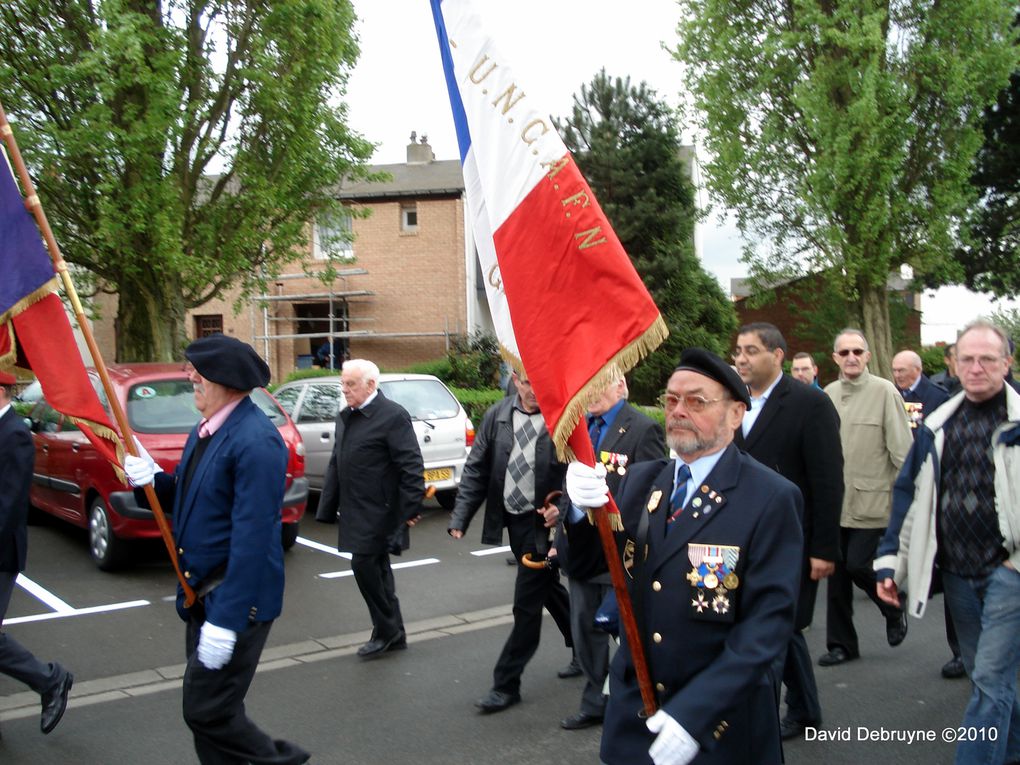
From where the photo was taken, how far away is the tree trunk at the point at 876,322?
940 inches

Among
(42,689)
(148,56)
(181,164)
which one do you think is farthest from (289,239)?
(42,689)

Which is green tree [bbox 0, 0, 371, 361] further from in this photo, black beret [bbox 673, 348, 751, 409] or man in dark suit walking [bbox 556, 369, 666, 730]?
black beret [bbox 673, 348, 751, 409]

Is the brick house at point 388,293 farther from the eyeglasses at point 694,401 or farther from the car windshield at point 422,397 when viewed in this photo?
the eyeglasses at point 694,401

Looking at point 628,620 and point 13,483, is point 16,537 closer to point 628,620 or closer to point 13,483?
point 13,483

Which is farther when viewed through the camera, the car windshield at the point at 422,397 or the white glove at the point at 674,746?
the car windshield at the point at 422,397

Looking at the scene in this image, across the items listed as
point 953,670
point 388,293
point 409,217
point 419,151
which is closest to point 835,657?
point 953,670

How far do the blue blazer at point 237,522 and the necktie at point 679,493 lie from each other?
1611mm

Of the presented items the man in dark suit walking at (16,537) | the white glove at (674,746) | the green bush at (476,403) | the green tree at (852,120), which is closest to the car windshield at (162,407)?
the man in dark suit walking at (16,537)

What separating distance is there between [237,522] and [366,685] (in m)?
2.54

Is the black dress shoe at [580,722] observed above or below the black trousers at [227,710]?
below

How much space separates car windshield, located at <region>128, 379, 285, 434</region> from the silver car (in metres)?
2.62

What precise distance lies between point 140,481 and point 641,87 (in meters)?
24.7

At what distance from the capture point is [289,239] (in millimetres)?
15383

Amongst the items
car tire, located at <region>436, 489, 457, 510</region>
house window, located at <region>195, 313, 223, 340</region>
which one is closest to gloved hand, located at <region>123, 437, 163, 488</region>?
car tire, located at <region>436, 489, 457, 510</region>
